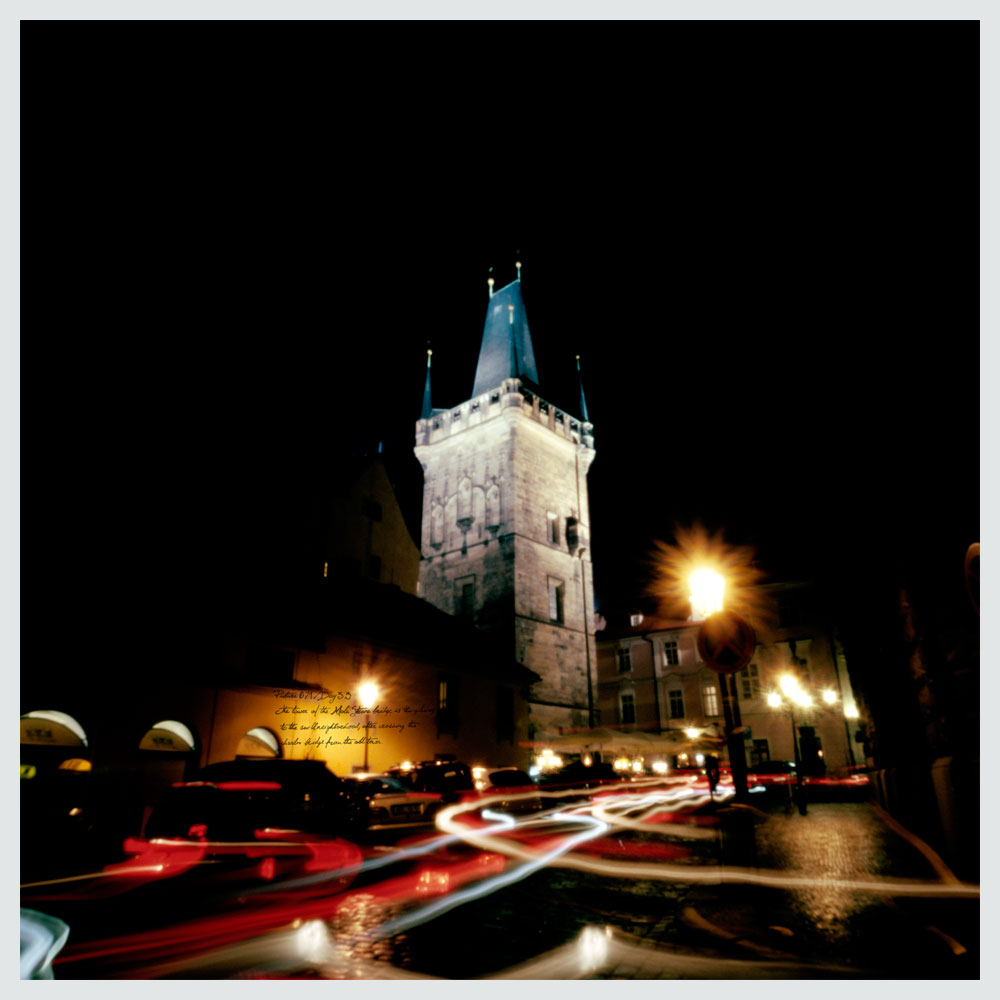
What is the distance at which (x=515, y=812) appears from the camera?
60.1ft

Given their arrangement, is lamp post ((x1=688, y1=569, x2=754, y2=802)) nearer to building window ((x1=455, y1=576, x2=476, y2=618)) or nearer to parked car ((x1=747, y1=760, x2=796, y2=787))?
parked car ((x1=747, y1=760, x2=796, y2=787))

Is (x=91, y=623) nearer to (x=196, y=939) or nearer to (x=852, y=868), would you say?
(x=196, y=939)

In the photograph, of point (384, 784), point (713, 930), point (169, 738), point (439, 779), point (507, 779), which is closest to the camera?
point (713, 930)

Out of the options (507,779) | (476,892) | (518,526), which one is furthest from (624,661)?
(476,892)

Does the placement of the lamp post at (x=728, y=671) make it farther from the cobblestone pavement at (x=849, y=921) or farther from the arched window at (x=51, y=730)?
the arched window at (x=51, y=730)

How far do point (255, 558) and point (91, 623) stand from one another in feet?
27.7

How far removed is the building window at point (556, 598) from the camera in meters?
40.6

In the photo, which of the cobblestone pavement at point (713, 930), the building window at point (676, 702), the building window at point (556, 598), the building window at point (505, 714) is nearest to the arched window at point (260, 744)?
the building window at point (505, 714)

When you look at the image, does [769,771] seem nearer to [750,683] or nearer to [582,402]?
[750,683]

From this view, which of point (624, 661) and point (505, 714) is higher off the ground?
point (624, 661)
